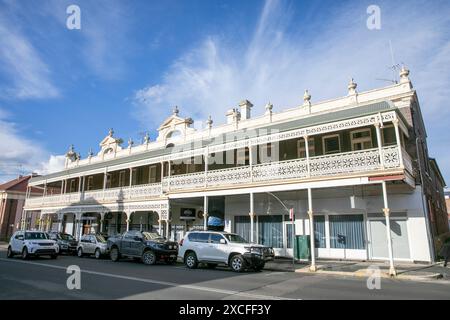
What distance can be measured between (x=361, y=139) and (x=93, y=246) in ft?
57.9

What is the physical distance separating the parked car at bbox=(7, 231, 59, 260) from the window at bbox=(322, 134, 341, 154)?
16766 mm

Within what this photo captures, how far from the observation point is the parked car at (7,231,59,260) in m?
18.4

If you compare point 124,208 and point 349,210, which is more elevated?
point 124,208

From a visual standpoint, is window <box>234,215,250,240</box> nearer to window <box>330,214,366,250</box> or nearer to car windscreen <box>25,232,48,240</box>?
window <box>330,214,366,250</box>

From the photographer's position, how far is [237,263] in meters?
14.3

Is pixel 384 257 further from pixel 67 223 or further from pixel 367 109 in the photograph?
pixel 67 223

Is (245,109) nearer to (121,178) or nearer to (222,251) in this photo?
(222,251)

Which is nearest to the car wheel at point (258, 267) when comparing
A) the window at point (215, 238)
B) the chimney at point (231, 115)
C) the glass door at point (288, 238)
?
the window at point (215, 238)

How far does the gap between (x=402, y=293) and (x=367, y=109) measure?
903 centimetres

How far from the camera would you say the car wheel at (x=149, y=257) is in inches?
679

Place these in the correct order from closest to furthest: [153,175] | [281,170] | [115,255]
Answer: [281,170] → [115,255] → [153,175]

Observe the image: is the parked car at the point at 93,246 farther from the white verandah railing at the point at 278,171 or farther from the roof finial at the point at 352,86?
the roof finial at the point at 352,86

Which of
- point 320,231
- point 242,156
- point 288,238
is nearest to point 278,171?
point 320,231

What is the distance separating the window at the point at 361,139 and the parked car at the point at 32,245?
711 inches
